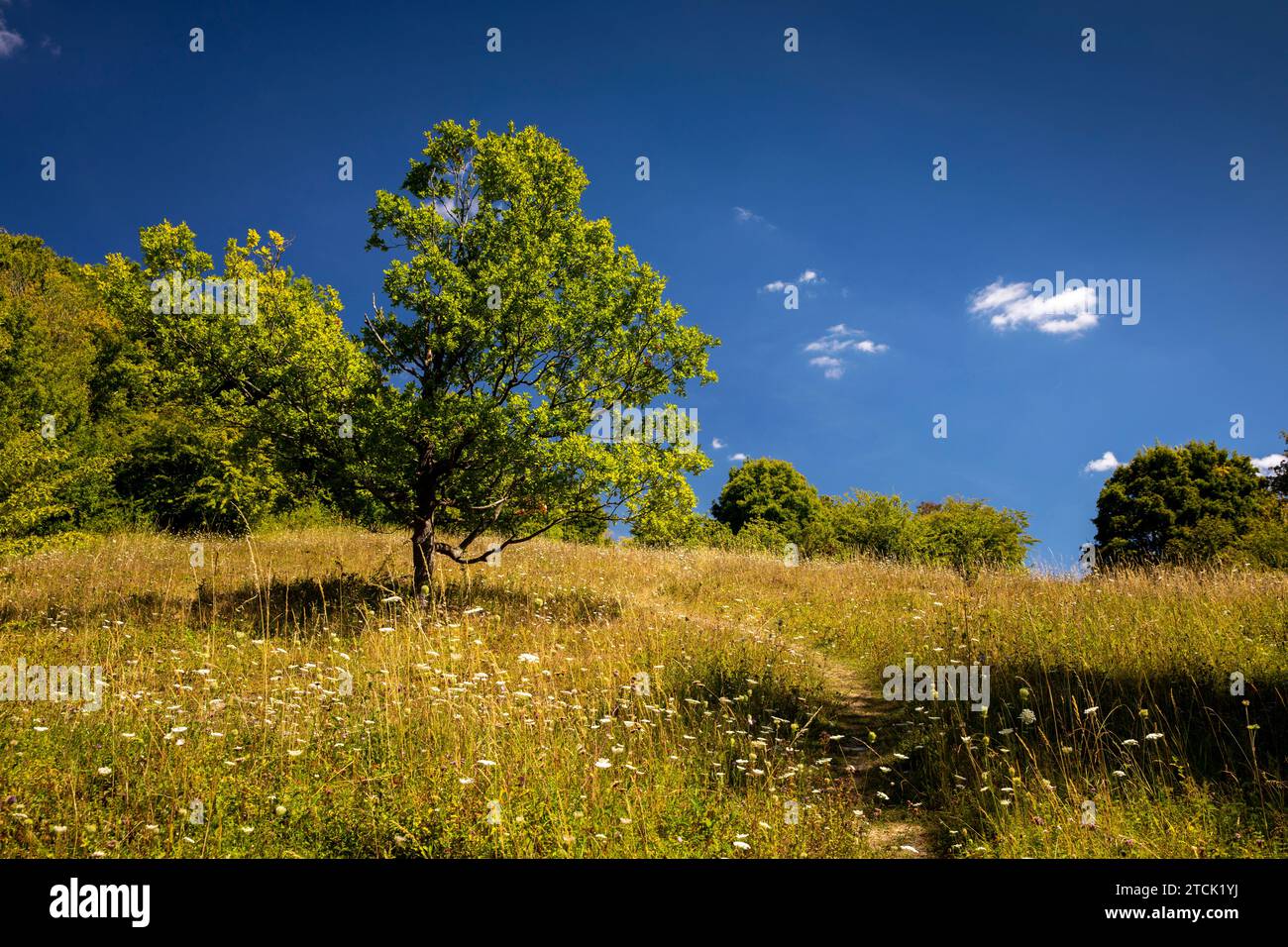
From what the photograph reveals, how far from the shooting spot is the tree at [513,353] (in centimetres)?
1043

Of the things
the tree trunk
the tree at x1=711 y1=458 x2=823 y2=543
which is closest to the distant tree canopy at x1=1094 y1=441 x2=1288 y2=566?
the tree at x1=711 y1=458 x2=823 y2=543

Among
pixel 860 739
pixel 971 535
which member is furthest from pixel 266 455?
pixel 971 535

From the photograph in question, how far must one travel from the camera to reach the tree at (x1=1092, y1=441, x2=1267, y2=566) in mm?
30594

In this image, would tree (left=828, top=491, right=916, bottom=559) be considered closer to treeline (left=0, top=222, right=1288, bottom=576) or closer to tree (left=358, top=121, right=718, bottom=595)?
treeline (left=0, top=222, right=1288, bottom=576)

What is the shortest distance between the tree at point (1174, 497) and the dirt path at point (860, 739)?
2790 cm

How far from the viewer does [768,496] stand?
44.1 m

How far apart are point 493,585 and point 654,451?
5.33m

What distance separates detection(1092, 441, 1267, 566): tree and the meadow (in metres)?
24.9

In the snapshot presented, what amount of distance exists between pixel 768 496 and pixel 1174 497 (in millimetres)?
22347

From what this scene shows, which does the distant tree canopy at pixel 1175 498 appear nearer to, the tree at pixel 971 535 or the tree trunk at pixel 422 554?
the tree at pixel 971 535

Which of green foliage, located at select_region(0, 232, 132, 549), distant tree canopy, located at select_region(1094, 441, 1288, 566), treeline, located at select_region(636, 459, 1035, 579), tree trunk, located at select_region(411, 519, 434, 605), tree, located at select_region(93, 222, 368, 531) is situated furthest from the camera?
distant tree canopy, located at select_region(1094, 441, 1288, 566)

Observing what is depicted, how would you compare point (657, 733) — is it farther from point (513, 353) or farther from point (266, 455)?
point (266, 455)

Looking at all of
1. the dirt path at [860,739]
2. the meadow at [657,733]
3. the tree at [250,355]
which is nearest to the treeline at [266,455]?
the tree at [250,355]
